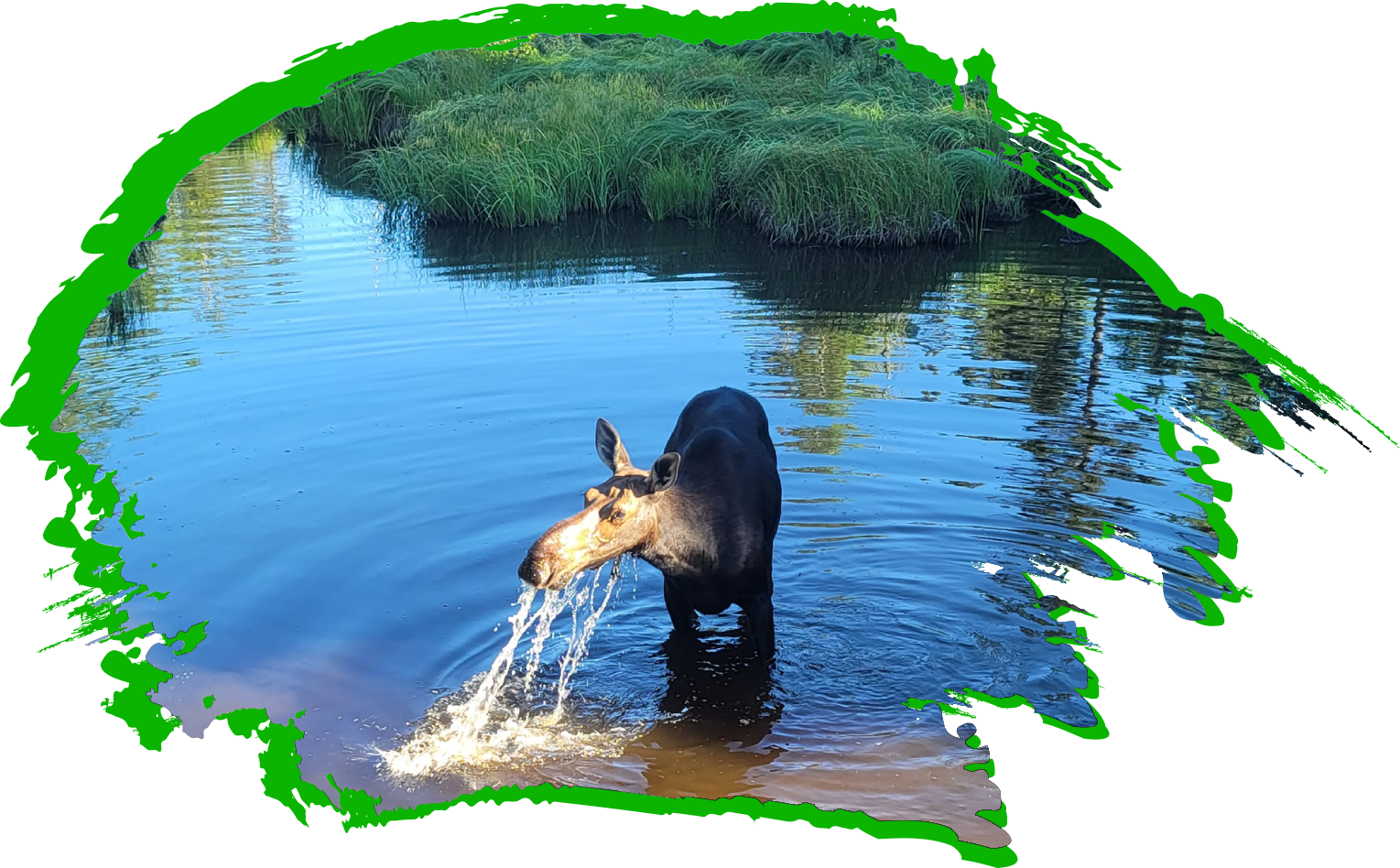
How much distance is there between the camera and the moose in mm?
6406

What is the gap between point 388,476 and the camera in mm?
10727

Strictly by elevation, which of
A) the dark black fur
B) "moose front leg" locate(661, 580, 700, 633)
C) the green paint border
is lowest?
"moose front leg" locate(661, 580, 700, 633)

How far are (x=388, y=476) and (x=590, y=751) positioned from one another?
14.1 feet

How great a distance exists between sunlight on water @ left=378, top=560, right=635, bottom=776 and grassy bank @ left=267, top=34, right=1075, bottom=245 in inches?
494

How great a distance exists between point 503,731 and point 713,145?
15798mm

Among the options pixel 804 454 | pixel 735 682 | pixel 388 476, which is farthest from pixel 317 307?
pixel 735 682

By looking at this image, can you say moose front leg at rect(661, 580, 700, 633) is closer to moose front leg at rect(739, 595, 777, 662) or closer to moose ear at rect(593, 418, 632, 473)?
moose front leg at rect(739, 595, 777, 662)

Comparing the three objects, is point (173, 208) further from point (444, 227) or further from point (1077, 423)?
point (1077, 423)

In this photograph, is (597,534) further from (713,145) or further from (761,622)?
(713,145)

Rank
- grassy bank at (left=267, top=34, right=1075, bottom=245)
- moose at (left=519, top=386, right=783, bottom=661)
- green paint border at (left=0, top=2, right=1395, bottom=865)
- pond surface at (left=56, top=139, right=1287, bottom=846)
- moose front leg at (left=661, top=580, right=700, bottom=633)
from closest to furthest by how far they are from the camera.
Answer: green paint border at (left=0, top=2, right=1395, bottom=865) → moose at (left=519, top=386, right=783, bottom=661) → pond surface at (left=56, top=139, right=1287, bottom=846) → moose front leg at (left=661, top=580, right=700, bottom=633) → grassy bank at (left=267, top=34, right=1075, bottom=245)

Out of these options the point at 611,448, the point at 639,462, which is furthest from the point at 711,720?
the point at 639,462

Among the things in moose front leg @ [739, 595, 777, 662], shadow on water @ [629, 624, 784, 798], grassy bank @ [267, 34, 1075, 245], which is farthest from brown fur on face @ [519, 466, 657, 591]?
grassy bank @ [267, 34, 1075, 245]

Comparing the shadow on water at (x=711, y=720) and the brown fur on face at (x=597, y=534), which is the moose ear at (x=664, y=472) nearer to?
the brown fur on face at (x=597, y=534)

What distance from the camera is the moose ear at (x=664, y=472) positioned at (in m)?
6.50
